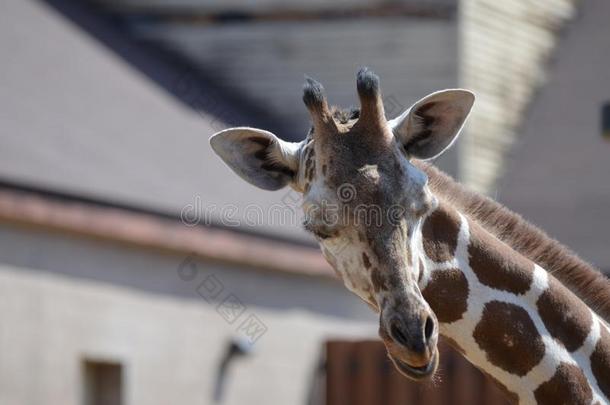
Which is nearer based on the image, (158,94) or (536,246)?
(536,246)

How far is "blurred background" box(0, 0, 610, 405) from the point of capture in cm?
1364

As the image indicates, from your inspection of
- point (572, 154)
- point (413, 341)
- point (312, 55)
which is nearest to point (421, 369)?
point (413, 341)

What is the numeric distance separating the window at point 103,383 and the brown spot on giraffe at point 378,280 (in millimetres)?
9247

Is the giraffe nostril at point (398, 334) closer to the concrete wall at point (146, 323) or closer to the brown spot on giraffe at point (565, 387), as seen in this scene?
the brown spot on giraffe at point (565, 387)

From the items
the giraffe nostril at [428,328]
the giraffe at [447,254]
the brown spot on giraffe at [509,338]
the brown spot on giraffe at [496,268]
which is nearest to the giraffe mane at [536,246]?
the giraffe at [447,254]

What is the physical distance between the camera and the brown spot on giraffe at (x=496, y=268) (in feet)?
18.0

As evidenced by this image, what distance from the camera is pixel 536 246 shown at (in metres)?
5.66

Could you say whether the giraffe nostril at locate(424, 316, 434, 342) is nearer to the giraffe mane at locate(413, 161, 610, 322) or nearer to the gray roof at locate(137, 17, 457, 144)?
the giraffe mane at locate(413, 161, 610, 322)

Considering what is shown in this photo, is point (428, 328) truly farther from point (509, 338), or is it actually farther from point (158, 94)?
point (158, 94)

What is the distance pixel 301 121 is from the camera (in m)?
19.3

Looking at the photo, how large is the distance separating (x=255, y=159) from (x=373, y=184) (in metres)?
0.64

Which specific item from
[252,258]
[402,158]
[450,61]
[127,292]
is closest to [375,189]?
[402,158]

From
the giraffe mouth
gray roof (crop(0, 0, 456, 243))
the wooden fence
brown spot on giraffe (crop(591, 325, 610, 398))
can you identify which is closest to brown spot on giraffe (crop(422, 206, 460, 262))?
the giraffe mouth

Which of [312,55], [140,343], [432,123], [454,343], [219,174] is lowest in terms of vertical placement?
[454,343]
